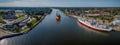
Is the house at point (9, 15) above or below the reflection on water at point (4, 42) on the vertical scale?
above

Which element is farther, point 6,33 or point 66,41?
point 6,33

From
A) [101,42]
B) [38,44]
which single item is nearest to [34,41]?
[38,44]

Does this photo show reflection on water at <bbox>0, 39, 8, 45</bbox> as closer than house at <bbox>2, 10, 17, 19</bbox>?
Yes

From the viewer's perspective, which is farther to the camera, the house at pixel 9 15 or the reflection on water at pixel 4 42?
the house at pixel 9 15

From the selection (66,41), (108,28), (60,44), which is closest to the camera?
(60,44)

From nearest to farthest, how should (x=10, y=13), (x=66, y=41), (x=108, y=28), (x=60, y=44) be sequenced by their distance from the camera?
(x=60, y=44) < (x=66, y=41) < (x=108, y=28) < (x=10, y=13)

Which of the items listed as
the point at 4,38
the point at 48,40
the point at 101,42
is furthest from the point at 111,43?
the point at 4,38

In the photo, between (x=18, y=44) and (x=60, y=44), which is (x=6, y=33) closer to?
(x=18, y=44)

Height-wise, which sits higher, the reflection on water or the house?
the house

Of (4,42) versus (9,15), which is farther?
(9,15)

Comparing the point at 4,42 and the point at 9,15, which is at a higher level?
the point at 9,15
